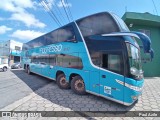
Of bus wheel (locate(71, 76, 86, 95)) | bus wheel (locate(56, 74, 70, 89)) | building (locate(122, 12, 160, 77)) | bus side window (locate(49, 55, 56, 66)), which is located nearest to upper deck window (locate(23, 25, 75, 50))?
bus side window (locate(49, 55, 56, 66))

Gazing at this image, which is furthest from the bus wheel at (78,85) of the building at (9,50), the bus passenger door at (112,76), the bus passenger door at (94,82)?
the building at (9,50)

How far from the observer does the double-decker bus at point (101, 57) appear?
459 centimetres

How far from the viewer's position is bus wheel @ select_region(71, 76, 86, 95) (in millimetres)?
6453

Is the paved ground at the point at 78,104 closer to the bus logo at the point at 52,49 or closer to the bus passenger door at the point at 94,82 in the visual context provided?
the bus passenger door at the point at 94,82

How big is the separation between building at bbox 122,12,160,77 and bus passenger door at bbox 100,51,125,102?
829 centimetres

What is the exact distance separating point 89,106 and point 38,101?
2148 mm

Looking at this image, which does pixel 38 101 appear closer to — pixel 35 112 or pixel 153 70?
pixel 35 112

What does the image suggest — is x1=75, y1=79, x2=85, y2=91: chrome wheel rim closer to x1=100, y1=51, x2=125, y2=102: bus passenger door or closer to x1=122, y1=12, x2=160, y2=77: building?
x1=100, y1=51, x2=125, y2=102: bus passenger door

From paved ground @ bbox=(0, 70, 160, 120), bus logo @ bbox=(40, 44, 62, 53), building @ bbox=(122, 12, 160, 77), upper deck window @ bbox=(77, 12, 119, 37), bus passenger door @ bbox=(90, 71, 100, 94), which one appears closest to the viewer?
paved ground @ bbox=(0, 70, 160, 120)

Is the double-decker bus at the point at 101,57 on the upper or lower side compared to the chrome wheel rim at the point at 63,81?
upper

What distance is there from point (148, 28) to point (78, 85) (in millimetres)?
10923

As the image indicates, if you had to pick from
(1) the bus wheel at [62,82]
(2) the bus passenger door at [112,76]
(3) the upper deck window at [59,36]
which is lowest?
(1) the bus wheel at [62,82]

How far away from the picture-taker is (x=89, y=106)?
17.1ft

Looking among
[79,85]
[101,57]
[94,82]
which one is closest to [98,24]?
[101,57]
